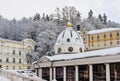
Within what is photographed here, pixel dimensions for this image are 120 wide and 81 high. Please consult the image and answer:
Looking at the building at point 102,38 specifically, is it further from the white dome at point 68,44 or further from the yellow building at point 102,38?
the white dome at point 68,44

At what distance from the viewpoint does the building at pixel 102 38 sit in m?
85.2

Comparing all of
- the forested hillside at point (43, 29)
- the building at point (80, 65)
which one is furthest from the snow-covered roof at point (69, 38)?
the forested hillside at point (43, 29)

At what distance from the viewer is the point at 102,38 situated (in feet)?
293

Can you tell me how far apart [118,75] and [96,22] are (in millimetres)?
99496

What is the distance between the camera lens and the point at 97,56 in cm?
3600

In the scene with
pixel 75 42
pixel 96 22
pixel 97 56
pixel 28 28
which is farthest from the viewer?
pixel 96 22

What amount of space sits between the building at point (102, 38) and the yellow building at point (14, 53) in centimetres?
1908

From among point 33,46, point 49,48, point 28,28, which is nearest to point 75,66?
point 49,48

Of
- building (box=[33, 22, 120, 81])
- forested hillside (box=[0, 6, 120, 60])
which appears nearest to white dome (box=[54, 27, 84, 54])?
building (box=[33, 22, 120, 81])

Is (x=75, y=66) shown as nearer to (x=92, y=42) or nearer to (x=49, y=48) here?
(x=49, y=48)

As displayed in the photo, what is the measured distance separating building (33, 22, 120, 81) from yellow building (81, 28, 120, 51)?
90.3ft

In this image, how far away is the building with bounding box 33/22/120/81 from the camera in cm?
3356

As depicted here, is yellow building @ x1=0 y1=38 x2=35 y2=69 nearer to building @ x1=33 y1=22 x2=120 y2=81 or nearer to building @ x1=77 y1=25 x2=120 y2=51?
building @ x1=77 y1=25 x2=120 y2=51

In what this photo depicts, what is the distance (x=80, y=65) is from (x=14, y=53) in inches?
1977
